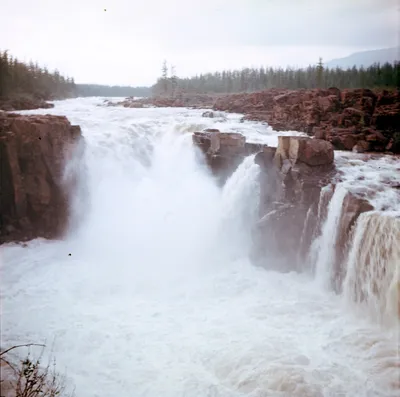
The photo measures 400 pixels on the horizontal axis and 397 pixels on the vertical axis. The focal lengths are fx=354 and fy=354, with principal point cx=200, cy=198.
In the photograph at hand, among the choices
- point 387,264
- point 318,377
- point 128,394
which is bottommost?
point 128,394

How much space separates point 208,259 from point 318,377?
361 centimetres

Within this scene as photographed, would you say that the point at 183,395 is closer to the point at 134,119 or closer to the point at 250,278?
the point at 250,278

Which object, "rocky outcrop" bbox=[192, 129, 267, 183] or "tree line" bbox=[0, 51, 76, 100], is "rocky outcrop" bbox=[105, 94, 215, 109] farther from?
"rocky outcrop" bbox=[192, 129, 267, 183]

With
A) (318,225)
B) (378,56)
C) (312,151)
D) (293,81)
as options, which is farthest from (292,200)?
(293,81)

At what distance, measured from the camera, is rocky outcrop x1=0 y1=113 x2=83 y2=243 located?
7.95 meters

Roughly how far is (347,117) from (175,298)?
18.6ft

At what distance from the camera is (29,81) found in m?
9.76

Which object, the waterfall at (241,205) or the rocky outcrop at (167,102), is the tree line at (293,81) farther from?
the waterfall at (241,205)

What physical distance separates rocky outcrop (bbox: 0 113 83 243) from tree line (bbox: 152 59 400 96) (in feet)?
10.3

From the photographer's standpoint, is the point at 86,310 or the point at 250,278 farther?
the point at 250,278

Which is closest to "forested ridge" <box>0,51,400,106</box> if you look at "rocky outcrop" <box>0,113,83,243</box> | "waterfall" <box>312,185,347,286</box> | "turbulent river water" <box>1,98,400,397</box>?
"rocky outcrop" <box>0,113,83,243</box>

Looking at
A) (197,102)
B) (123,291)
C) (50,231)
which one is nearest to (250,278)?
(123,291)

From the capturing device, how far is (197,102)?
17.6 meters

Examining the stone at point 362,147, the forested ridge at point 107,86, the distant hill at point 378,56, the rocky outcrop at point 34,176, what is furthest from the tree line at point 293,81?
the rocky outcrop at point 34,176
